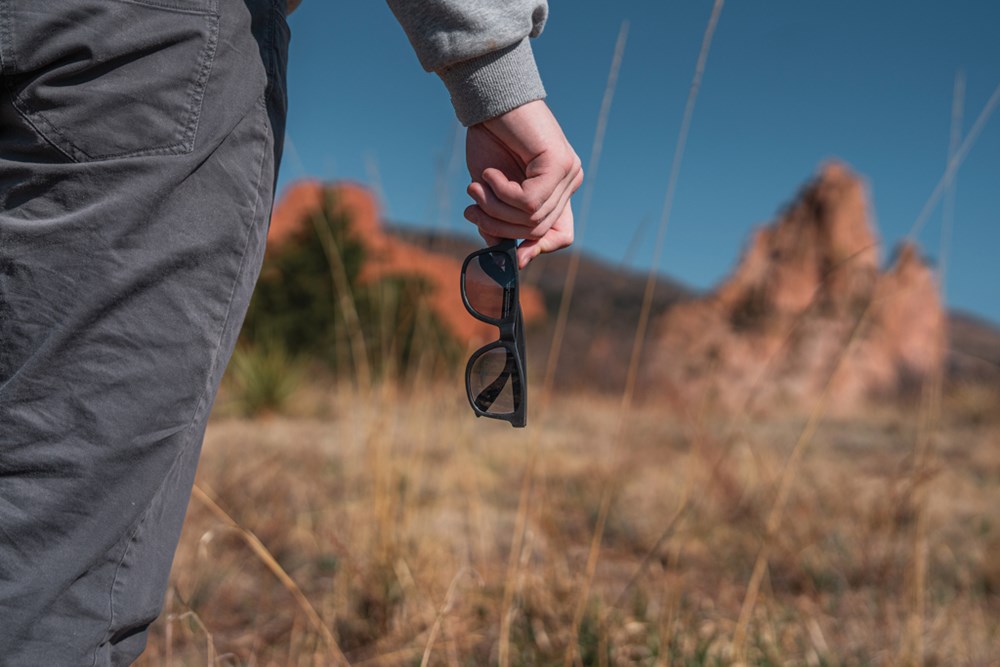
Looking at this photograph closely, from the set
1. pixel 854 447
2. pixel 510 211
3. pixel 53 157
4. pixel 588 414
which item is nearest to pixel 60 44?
pixel 53 157

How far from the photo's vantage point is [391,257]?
2211 millimetres

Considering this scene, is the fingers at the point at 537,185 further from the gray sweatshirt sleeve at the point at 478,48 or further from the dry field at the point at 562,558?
the dry field at the point at 562,558

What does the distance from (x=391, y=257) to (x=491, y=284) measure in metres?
1.36

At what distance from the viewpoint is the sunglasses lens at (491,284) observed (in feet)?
2.87

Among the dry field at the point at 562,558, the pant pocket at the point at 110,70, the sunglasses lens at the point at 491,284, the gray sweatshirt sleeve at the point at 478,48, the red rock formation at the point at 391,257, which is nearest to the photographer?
the pant pocket at the point at 110,70

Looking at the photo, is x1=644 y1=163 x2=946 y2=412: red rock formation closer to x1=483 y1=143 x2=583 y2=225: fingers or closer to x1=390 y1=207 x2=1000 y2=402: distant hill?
x1=390 y1=207 x2=1000 y2=402: distant hill

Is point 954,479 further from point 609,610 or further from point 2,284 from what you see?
point 2,284

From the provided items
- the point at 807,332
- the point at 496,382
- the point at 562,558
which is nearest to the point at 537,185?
the point at 496,382

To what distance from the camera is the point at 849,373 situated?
9.88m

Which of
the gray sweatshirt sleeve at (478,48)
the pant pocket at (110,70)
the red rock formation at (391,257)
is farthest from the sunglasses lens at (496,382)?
the pant pocket at (110,70)

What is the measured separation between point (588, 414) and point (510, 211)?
20.5 feet

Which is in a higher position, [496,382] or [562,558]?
[496,382]

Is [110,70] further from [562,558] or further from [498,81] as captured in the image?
[562,558]

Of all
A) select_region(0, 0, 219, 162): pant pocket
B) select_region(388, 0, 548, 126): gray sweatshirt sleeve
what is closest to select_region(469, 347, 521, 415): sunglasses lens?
select_region(388, 0, 548, 126): gray sweatshirt sleeve
